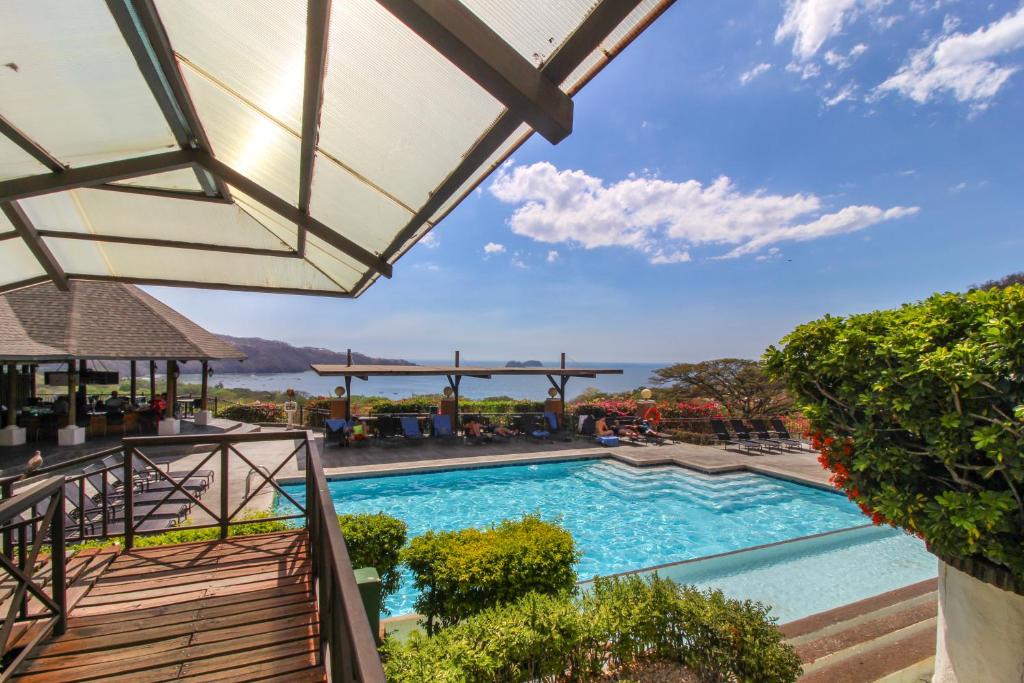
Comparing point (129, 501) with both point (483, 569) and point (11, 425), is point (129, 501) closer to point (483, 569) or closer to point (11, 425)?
point (483, 569)

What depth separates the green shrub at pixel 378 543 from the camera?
429 centimetres

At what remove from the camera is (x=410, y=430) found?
13.8m

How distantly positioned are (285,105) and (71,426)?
13755 millimetres

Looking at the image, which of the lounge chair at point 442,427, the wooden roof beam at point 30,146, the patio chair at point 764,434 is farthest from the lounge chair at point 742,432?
the wooden roof beam at point 30,146

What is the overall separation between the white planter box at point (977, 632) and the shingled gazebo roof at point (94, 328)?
603 inches

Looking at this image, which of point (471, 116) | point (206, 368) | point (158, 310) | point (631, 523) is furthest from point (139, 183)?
point (158, 310)

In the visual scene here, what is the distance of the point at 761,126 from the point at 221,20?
22197 mm

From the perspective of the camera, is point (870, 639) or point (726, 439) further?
point (726, 439)

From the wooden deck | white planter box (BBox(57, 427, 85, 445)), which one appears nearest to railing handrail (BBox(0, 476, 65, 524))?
the wooden deck

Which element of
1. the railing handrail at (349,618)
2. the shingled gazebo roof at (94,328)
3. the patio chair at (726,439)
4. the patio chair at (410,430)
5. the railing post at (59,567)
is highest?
the shingled gazebo roof at (94,328)

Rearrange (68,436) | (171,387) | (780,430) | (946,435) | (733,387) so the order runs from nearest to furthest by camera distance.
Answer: (946,435)
(68,436)
(171,387)
(780,430)
(733,387)

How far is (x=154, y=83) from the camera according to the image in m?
2.54

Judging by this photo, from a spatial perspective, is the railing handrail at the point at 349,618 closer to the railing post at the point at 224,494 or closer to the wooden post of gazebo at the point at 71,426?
the railing post at the point at 224,494

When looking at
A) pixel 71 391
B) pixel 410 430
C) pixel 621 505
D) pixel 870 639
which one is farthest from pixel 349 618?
pixel 71 391
